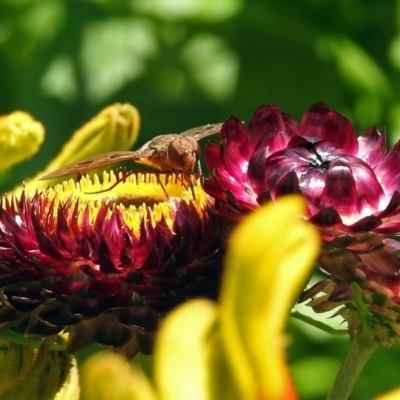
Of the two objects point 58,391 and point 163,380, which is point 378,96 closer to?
point 58,391

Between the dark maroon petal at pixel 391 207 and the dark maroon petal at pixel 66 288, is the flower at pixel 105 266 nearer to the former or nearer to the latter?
the dark maroon petal at pixel 66 288

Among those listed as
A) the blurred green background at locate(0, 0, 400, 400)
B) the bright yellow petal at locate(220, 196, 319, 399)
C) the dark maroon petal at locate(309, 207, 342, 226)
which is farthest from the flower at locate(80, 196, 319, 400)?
the blurred green background at locate(0, 0, 400, 400)

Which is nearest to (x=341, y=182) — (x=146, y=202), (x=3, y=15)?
(x=146, y=202)

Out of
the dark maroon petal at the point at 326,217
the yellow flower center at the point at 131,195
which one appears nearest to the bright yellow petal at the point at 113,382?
the dark maroon petal at the point at 326,217

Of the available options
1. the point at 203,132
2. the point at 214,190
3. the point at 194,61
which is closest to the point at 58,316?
the point at 214,190

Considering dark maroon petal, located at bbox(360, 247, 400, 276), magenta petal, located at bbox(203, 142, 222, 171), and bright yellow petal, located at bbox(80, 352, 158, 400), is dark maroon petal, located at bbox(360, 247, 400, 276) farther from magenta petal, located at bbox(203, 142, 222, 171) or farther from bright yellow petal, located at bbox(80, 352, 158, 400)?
bright yellow petal, located at bbox(80, 352, 158, 400)

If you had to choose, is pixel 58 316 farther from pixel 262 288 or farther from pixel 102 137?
pixel 262 288
